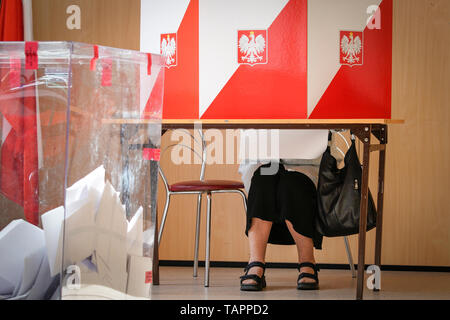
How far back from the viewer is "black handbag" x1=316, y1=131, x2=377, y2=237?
248cm

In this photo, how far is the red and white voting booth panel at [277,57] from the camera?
10.8 ft

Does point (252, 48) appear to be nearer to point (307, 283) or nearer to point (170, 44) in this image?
point (170, 44)

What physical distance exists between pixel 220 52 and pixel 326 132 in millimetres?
1000

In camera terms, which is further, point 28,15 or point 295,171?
point 28,15

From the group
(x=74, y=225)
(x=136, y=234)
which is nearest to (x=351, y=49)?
(x=136, y=234)

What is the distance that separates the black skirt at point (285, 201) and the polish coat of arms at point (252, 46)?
952 millimetres

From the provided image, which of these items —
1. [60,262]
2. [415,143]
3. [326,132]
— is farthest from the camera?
[415,143]

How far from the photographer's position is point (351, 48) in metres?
3.32

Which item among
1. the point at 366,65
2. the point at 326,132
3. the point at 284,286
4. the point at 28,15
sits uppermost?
the point at 28,15

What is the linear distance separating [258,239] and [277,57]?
47.2 inches

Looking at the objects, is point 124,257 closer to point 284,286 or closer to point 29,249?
point 29,249

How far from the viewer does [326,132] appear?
263 centimetres

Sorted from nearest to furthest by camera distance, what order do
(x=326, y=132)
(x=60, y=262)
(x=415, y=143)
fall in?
1. (x=60, y=262)
2. (x=326, y=132)
3. (x=415, y=143)
